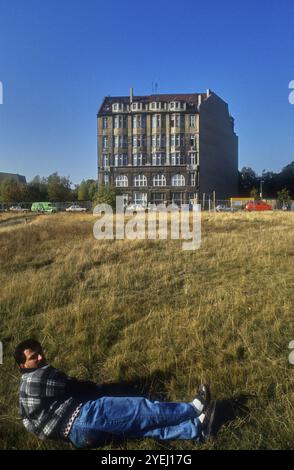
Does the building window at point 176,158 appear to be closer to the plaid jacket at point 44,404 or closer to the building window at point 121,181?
the building window at point 121,181

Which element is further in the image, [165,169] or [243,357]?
[165,169]

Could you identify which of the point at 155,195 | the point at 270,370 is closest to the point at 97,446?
the point at 270,370

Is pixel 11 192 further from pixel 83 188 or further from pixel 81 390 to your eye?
pixel 81 390

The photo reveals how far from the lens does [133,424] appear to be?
3.24 metres

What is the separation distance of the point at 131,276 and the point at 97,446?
582cm

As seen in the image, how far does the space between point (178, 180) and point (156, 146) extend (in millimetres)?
7691

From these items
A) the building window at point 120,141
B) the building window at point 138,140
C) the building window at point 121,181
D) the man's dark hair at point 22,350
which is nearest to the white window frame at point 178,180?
the building window at point 121,181

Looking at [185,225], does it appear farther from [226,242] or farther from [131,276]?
[131,276]

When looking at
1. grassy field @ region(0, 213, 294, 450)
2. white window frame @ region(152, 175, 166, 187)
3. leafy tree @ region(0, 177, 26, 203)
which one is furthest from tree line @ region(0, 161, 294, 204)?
grassy field @ region(0, 213, 294, 450)

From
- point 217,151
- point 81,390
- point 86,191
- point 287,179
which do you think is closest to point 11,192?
point 86,191

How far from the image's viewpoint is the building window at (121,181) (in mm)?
72688

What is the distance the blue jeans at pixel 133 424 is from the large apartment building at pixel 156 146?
66.7 m

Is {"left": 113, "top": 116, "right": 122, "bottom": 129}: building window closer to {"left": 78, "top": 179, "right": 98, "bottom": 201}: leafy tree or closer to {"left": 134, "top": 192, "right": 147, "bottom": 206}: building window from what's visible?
{"left": 78, "top": 179, "right": 98, "bottom": 201}: leafy tree

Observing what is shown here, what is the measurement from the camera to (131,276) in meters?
8.99
